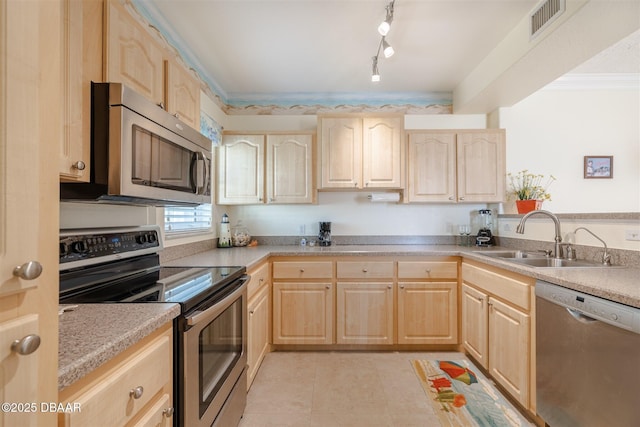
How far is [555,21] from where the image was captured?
1.79 metres

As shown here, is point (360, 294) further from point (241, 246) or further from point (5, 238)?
point (5, 238)

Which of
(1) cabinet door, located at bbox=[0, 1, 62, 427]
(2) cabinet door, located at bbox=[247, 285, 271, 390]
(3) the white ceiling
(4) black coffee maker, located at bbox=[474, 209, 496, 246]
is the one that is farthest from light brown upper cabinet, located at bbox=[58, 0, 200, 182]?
(4) black coffee maker, located at bbox=[474, 209, 496, 246]

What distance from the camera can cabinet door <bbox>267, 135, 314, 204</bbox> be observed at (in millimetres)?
2865

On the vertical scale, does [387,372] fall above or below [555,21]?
below

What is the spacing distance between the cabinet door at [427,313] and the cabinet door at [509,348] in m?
0.49

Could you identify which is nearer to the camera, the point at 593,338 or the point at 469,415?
the point at 593,338

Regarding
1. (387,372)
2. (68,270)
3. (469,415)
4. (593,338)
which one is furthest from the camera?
(387,372)

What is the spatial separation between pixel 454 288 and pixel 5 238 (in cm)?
274

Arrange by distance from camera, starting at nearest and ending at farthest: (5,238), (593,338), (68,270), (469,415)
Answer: (5,238), (68,270), (593,338), (469,415)

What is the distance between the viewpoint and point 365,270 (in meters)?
2.59

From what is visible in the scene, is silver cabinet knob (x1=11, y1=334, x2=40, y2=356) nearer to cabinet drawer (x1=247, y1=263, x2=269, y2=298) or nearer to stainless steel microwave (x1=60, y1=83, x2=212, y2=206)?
stainless steel microwave (x1=60, y1=83, x2=212, y2=206)

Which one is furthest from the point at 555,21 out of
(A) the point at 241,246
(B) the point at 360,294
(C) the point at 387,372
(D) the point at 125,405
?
(A) the point at 241,246

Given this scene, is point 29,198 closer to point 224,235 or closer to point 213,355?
point 213,355

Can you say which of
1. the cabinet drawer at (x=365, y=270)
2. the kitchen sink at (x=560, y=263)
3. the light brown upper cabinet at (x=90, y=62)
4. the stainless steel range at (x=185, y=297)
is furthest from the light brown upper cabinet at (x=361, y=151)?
the light brown upper cabinet at (x=90, y=62)
